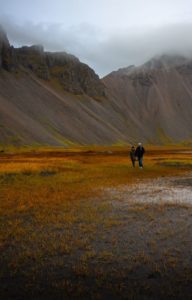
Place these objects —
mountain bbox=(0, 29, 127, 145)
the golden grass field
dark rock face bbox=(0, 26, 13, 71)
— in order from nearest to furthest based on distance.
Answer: the golden grass field < mountain bbox=(0, 29, 127, 145) < dark rock face bbox=(0, 26, 13, 71)

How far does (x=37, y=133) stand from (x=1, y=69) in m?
59.1

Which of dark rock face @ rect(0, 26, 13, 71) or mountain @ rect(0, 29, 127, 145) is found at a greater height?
dark rock face @ rect(0, 26, 13, 71)

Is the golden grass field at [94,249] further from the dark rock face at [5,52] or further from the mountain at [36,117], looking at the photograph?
the dark rock face at [5,52]

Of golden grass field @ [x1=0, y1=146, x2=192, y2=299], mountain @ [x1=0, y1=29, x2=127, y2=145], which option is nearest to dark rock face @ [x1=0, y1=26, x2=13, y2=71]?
mountain @ [x1=0, y1=29, x2=127, y2=145]

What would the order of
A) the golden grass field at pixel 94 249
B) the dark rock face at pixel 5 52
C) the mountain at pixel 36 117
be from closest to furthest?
the golden grass field at pixel 94 249
the mountain at pixel 36 117
the dark rock face at pixel 5 52

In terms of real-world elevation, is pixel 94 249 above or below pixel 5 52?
below

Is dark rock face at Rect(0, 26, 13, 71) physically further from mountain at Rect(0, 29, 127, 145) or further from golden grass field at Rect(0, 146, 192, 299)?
golden grass field at Rect(0, 146, 192, 299)

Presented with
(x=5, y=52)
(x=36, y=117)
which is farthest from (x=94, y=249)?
(x=5, y=52)

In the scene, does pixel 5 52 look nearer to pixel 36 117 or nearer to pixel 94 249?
pixel 36 117

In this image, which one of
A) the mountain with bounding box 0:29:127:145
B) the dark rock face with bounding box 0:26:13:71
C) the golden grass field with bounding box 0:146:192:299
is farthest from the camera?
the dark rock face with bounding box 0:26:13:71

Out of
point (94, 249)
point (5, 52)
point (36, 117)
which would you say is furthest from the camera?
point (5, 52)

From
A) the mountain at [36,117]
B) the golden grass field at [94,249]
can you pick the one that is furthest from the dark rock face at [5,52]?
Result: the golden grass field at [94,249]

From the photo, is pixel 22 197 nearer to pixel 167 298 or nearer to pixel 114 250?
pixel 114 250

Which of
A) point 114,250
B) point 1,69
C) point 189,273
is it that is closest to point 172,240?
point 114,250
